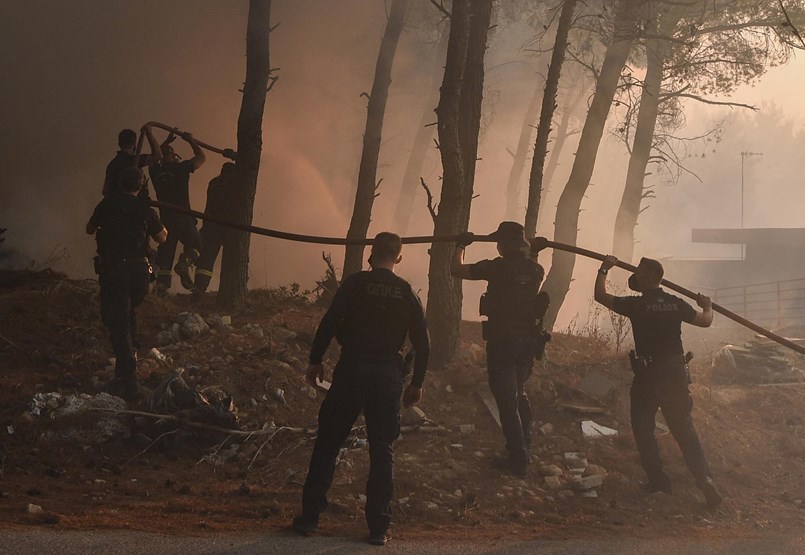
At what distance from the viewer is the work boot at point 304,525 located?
485 cm

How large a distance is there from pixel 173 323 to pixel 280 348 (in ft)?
3.73

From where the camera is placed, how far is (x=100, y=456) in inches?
252

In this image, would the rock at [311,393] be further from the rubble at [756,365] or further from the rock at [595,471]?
the rubble at [756,365]

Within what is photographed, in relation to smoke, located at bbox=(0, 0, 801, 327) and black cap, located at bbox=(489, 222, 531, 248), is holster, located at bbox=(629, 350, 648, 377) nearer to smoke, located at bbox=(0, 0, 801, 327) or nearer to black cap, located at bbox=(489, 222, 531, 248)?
black cap, located at bbox=(489, 222, 531, 248)

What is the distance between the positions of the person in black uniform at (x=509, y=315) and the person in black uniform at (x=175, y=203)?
12.0 feet

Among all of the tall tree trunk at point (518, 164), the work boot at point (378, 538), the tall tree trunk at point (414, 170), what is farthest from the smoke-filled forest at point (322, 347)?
the tall tree trunk at point (518, 164)

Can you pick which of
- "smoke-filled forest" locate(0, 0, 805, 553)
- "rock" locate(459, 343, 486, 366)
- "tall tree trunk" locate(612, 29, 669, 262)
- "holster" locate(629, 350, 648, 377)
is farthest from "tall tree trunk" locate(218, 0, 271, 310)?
"tall tree trunk" locate(612, 29, 669, 262)

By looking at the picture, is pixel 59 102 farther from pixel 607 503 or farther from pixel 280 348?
pixel 607 503

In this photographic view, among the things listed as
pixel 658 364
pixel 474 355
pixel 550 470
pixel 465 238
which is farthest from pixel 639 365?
pixel 474 355

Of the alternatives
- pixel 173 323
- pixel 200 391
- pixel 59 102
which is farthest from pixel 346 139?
pixel 200 391

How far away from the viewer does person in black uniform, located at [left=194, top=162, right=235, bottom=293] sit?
32.4 feet

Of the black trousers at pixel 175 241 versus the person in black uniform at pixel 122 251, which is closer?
the person in black uniform at pixel 122 251

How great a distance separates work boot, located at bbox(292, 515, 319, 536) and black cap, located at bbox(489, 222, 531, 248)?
2957 millimetres

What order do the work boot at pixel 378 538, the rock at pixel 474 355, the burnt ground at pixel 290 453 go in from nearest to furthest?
the work boot at pixel 378 538
the burnt ground at pixel 290 453
the rock at pixel 474 355
